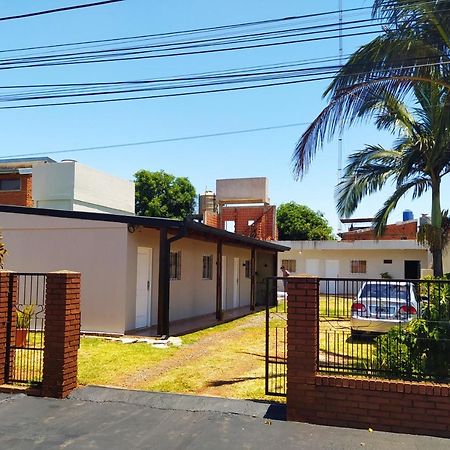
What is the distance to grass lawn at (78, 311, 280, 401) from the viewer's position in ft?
24.8

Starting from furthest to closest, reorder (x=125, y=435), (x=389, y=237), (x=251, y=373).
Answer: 1. (x=389, y=237)
2. (x=251, y=373)
3. (x=125, y=435)

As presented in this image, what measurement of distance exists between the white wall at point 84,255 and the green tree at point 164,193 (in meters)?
32.0

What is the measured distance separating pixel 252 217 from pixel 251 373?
22.8 meters

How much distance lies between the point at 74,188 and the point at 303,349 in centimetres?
2010

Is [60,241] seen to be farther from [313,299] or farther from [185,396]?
[313,299]

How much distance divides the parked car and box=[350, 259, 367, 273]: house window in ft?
88.5

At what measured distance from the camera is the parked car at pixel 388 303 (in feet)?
20.8

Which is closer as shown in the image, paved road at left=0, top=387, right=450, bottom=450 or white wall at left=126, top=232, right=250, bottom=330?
paved road at left=0, top=387, right=450, bottom=450

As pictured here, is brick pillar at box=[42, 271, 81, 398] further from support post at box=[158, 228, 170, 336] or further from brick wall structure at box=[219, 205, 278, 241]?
brick wall structure at box=[219, 205, 278, 241]

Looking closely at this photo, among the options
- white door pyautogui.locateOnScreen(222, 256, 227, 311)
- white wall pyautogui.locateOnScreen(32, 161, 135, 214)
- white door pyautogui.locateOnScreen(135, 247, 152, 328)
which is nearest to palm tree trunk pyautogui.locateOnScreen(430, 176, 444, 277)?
white door pyautogui.locateOnScreen(135, 247, 152, 328)

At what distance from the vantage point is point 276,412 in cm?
610

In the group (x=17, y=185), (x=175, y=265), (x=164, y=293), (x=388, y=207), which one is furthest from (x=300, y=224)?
(x=164, y=293)

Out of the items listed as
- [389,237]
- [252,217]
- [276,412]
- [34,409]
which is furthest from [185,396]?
[389,237]

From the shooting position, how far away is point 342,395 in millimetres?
5691
